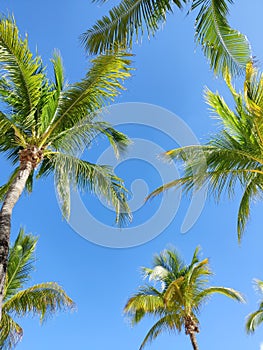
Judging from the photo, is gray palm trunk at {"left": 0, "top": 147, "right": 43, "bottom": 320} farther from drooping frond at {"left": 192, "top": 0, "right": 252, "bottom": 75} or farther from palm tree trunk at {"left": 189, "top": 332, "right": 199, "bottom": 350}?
palm tree trunk at {"left": 189, "top": 332, "right": 199, "bottom": 350}

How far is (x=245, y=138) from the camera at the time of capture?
761 cm

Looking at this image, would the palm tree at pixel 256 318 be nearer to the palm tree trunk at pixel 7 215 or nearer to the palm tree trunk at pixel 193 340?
the palm tree trunk at pixel 193 340

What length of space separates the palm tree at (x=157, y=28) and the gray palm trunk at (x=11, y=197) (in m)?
2.45

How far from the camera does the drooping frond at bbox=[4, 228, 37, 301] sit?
35.8ft

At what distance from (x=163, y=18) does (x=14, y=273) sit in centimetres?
799

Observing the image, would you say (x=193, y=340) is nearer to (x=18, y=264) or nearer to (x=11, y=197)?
(x=18, y=264)

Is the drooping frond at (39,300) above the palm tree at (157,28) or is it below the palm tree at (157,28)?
below

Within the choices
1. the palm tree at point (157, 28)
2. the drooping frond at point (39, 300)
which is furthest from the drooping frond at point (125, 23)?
the drooping frond at point (39, 300)

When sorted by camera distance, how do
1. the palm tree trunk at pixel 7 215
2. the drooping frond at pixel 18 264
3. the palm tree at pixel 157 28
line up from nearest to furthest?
the palm tree trunk at pixel 7 215
the palm tree at pixel 157 28
the drooping frond at pixel 18 264

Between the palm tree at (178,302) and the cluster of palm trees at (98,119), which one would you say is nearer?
the cluster of palm trees at (98,119)

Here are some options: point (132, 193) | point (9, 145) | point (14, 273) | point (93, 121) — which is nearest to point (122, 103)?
point (93, 121)

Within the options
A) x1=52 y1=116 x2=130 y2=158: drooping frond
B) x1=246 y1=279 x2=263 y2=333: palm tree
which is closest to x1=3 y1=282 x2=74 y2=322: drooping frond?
x1=52 y1=116 x2=130 y2=158: drooping frond

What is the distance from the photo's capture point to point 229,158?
301 inches

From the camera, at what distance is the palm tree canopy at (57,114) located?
7750 millimetres
